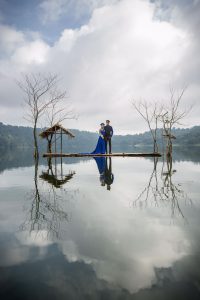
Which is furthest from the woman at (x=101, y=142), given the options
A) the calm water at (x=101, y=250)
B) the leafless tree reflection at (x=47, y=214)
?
the calm water at (x=101, y=250)

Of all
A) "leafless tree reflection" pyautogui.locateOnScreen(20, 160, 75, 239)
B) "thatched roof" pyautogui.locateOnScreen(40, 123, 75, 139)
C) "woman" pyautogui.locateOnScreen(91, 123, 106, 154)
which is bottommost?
"leafless tree reflection" pyautogui.locateOnScreen(20, 160, 75, 239)

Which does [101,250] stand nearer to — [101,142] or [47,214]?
[47,214]

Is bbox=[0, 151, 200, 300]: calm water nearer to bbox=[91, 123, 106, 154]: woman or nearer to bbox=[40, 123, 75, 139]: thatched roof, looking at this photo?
bbox=[91, 123, 106, 154]: woman

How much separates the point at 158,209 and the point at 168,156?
2092 centimetres

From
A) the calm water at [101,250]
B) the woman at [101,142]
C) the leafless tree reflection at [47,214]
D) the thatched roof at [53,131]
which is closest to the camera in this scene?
the calm water at [101,250]

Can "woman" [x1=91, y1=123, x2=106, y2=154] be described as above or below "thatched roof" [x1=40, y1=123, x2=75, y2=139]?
below

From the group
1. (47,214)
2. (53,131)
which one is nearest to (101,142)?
(53,131)

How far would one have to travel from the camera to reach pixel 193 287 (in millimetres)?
2068

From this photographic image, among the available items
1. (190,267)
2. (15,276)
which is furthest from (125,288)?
(15,276)

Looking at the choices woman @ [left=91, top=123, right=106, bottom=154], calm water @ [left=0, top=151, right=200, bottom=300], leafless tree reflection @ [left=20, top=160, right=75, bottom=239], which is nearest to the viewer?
calm water @ [left=0, top=151, right=200, bottom=300]

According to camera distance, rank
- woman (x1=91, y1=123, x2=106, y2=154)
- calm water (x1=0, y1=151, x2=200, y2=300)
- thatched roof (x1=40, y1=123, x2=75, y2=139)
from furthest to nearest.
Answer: thatched roof (x1=40, y1=123, x2=75, y2=139) < woman (x1=91, y1=123, x2=106, y2=154) < calm water (x1=0, y1=151, x2=200, y2=300)

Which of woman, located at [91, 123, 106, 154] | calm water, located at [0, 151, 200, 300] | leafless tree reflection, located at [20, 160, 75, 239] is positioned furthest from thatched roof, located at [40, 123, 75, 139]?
calm water, located at [0, 151, 200, 300]

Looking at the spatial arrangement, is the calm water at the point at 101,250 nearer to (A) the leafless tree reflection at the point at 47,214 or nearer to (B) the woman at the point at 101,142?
(A) the leafless tree reflection at the point at 47,214

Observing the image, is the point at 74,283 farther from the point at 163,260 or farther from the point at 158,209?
the point at 158,209
